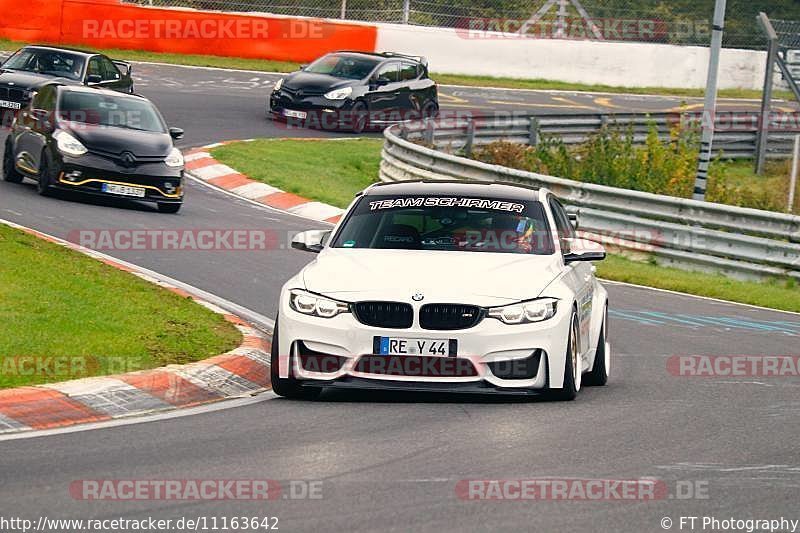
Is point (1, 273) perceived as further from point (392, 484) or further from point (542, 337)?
point (392, 484)

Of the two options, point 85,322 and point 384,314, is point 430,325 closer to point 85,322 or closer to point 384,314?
point 384,314

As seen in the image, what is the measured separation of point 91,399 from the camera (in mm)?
9070

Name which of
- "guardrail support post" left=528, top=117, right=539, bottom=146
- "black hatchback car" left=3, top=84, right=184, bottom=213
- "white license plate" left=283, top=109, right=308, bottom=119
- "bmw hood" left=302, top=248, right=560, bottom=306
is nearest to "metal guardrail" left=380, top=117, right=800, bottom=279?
"black hatchback car" left=3, top=84, right=184, bottom=213

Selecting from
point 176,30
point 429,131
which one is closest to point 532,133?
point 429,131

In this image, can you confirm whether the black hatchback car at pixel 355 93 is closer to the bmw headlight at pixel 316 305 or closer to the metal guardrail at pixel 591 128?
the metal guardrail at pixel 591 128

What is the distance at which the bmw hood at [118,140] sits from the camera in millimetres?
19750

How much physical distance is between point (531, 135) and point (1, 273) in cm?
1951

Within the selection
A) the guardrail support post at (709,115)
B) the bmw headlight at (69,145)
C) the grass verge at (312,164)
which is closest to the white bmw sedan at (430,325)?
the bmw headlight at (69,145)

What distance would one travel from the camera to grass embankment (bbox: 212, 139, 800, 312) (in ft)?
59.2

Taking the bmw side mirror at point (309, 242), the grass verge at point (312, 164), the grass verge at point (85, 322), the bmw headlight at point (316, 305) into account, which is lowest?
the grass verge at point (312, 164)

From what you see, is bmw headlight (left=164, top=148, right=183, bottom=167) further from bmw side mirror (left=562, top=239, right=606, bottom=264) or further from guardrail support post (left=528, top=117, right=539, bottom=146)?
guardrail support post (left=528, top=117, right=539, bottom=146)

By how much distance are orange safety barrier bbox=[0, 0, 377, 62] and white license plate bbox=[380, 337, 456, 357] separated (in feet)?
98.1

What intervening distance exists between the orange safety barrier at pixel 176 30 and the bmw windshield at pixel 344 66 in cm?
706

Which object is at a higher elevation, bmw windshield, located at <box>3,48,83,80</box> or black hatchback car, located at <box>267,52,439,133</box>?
bmw windshield, located at <box>3,48,83,80</box>
